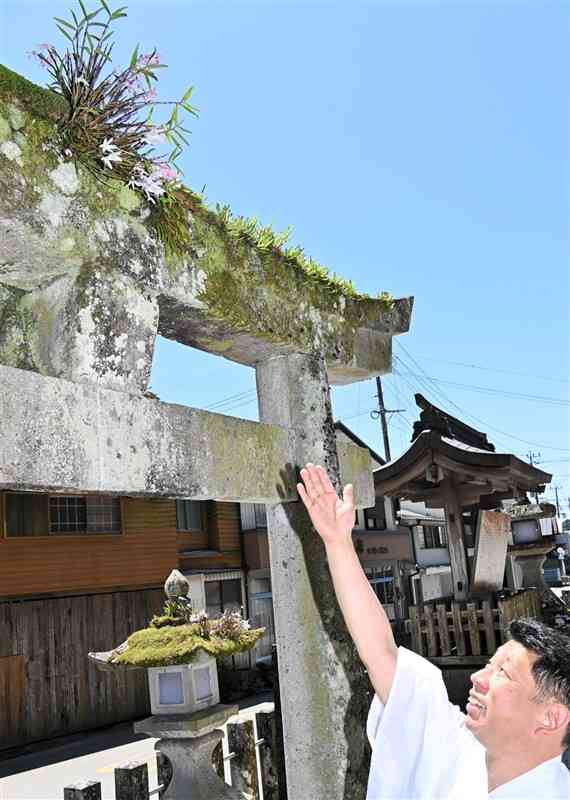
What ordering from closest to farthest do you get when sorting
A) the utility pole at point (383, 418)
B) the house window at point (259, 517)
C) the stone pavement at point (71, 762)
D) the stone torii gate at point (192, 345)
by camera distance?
the stone torii gate at point (192, 345) < the stone pavement at point (71, 762) < the house window at point (259, 517) < the utility pole at point (383, 418)

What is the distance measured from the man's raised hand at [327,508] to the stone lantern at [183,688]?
3.72m

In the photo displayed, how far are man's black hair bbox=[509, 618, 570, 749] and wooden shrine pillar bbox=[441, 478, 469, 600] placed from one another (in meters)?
6.23

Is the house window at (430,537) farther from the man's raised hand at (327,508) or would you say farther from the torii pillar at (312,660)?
the man's raised hand at (327,508)

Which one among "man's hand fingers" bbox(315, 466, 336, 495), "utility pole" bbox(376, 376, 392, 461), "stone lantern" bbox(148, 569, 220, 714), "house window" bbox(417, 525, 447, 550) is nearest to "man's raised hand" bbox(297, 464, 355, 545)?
"man's hand fingers" bbox(315, 466, 336, 495)

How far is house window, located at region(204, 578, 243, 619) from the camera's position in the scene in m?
20.0

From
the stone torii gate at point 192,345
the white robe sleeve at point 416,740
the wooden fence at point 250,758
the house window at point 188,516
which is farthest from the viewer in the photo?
the house window at point 188,516

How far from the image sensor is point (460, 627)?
24.4 ft

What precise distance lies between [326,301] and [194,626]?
151 inches

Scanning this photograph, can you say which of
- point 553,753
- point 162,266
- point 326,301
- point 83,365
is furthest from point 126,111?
point 553,753

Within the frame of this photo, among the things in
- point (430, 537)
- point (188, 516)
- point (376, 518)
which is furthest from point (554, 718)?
point (430, 537)

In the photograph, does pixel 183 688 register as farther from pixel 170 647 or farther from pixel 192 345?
pixel 192 345

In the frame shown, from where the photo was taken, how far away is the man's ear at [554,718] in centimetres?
189

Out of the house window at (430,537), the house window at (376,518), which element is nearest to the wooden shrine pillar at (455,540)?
the house window at (376,518)

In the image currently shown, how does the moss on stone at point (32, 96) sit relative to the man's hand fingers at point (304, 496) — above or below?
above
